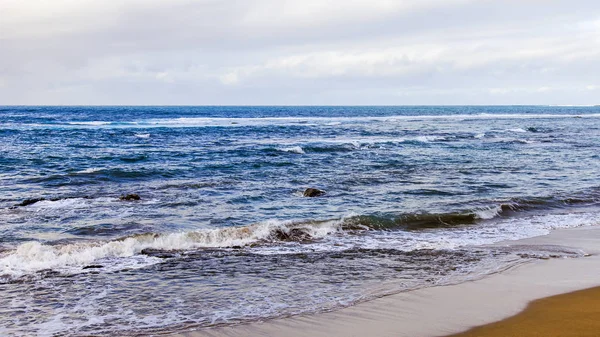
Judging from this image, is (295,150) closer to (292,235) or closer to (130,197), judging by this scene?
(130,197)

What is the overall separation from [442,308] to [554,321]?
4.50 feet

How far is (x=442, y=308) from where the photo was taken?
7.23 m

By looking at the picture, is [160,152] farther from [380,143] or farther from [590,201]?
[590,201]

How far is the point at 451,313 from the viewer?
7008mm

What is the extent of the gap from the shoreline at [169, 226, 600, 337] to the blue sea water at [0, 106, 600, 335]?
1.04 ft

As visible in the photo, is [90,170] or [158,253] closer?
[158,253]

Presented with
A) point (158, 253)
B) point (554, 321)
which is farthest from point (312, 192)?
point (554, 321)

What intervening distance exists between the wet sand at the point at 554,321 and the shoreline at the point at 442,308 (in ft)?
0.48

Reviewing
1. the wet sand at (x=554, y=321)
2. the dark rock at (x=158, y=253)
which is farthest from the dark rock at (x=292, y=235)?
the wet sand at (x=554, y=321)

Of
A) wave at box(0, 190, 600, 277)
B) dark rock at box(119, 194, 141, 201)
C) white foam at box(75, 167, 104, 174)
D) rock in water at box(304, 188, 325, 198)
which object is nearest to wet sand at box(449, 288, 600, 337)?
wave at box(0, 190, 600, 277)

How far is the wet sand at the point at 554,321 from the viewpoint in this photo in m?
6.20

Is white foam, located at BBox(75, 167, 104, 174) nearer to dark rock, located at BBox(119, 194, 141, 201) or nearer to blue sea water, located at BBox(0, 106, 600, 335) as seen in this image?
blue sea water, located at BBox(0, 106, 600, 335)

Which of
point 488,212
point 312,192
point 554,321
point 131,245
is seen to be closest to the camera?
point 554,321

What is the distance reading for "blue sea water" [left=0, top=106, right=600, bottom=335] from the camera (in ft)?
24.9
